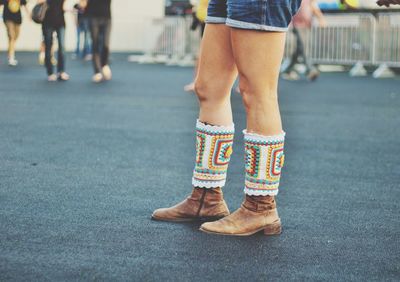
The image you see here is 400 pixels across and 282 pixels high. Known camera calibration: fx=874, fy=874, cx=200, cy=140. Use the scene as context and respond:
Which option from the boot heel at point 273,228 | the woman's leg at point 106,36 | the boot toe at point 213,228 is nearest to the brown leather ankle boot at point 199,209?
the boot toe at point 213,228

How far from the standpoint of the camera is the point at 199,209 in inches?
144

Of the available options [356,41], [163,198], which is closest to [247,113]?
→ [163,198]

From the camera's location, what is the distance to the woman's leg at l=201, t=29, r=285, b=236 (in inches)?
129

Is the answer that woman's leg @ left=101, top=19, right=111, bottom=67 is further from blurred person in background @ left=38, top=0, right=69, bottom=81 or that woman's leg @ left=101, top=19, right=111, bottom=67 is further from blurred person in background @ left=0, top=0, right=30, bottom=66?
blurred person in background @ left=0, top=0, right=30, bottom=66

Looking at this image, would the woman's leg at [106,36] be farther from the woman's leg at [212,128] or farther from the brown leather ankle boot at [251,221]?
the brown leather ankle boot at [251,221]

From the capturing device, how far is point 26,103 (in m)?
9.38

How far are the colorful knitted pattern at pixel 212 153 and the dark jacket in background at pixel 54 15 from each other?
32.6 ft

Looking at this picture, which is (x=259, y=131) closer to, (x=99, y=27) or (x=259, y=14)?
(x=259, y=14)

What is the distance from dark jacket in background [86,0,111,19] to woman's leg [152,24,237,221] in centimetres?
1007

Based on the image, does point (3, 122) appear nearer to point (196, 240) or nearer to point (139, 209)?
point (139, 209)

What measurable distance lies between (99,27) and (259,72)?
1050cm

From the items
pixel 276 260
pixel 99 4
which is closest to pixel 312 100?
pixel 99 4

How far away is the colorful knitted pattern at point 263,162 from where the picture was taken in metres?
3.38

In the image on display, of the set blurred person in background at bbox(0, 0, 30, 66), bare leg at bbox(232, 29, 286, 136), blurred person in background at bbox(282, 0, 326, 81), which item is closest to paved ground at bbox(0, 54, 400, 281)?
bare leg at bbox(232, 29, 286, 136)
